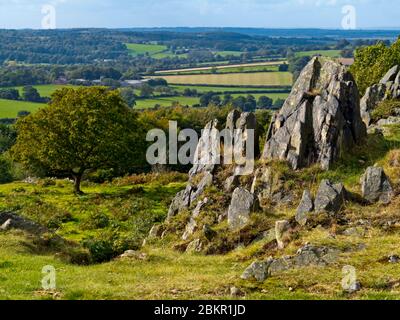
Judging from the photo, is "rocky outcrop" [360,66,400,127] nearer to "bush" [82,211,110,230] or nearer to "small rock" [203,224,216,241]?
"bush" [82,211,110,230]

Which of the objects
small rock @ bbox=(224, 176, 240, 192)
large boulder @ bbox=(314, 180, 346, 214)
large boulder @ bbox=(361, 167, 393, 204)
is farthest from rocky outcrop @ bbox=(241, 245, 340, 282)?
small rock @ bbox=(224, 176, 240, 192)

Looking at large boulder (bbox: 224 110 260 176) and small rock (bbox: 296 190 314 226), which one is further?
large boulder (bbox: 224 110 260 176)

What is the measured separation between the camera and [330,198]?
1063 inches

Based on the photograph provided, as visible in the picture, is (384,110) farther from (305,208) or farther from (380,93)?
(305,208)

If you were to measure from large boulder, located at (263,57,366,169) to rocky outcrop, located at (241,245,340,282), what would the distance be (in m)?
11.3

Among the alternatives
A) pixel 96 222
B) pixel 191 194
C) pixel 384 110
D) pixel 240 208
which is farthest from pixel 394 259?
pixel 384 110

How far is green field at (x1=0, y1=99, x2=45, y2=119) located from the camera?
165 metres

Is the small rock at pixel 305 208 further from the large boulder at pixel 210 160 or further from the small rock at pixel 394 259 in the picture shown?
the large boulder at pixel 210 160

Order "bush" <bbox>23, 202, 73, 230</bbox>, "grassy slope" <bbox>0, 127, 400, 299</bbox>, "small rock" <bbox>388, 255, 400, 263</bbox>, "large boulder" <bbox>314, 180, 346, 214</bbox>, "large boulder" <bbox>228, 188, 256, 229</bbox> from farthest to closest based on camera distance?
"bush" <bbox>23, 202, 73, 230</bbox>, "large boulder" <bbox>228, 188, 256, 229</bbox>, "large boulder" <bbox>314, 180, 346, 214</bbox>, "small rock" <bbox>388, 255, 400, 263</bbox>, "grassy slope" <bbox>0, 127, 400, 299</bbox>

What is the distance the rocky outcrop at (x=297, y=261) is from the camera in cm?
2027

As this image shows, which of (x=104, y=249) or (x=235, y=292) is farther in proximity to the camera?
(x=104, y=249)

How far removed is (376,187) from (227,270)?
33.3ft
